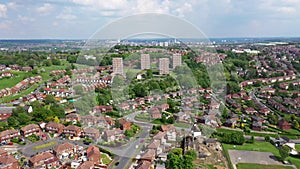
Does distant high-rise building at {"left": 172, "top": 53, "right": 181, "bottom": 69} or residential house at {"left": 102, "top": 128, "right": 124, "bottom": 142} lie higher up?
distant high-rise building at {"left": 172, "top": 53, "right": 181, "bottom": 69}

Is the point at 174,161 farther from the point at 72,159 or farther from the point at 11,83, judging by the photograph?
the point at 11,83

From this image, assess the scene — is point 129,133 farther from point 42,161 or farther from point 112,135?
point 42,161

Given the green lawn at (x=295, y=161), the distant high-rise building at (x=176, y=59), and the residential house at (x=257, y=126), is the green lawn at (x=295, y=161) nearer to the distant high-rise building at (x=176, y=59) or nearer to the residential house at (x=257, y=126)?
the residential house at (x=257, y=126)

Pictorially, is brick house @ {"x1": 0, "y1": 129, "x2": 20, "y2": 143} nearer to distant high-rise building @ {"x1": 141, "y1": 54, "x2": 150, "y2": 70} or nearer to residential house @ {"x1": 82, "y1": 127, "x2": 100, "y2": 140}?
residential house @ {"x1": 82, "y1": 127, "x2": 100, "y2": 140}

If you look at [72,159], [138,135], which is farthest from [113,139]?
[72,159]

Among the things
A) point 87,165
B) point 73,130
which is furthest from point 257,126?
point 73,130

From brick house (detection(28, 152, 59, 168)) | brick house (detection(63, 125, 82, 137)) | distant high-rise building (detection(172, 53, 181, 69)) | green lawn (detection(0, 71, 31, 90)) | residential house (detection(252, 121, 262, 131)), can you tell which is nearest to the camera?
brick house (detection(28, 152, 59, 168))

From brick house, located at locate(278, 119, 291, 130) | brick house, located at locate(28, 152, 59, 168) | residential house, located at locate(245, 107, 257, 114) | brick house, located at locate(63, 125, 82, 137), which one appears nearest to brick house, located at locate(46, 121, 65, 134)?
brick house, located at locate(63, 125, 82, 137)

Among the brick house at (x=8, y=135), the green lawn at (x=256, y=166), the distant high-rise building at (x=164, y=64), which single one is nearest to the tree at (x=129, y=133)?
the green lawn at (x=256, y=166)

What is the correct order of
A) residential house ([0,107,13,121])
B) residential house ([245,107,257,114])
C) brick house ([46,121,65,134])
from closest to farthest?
brick house ([46,121,65,134]), residential house ([0,107,13,121]), residential house ([245,107,257,114])
